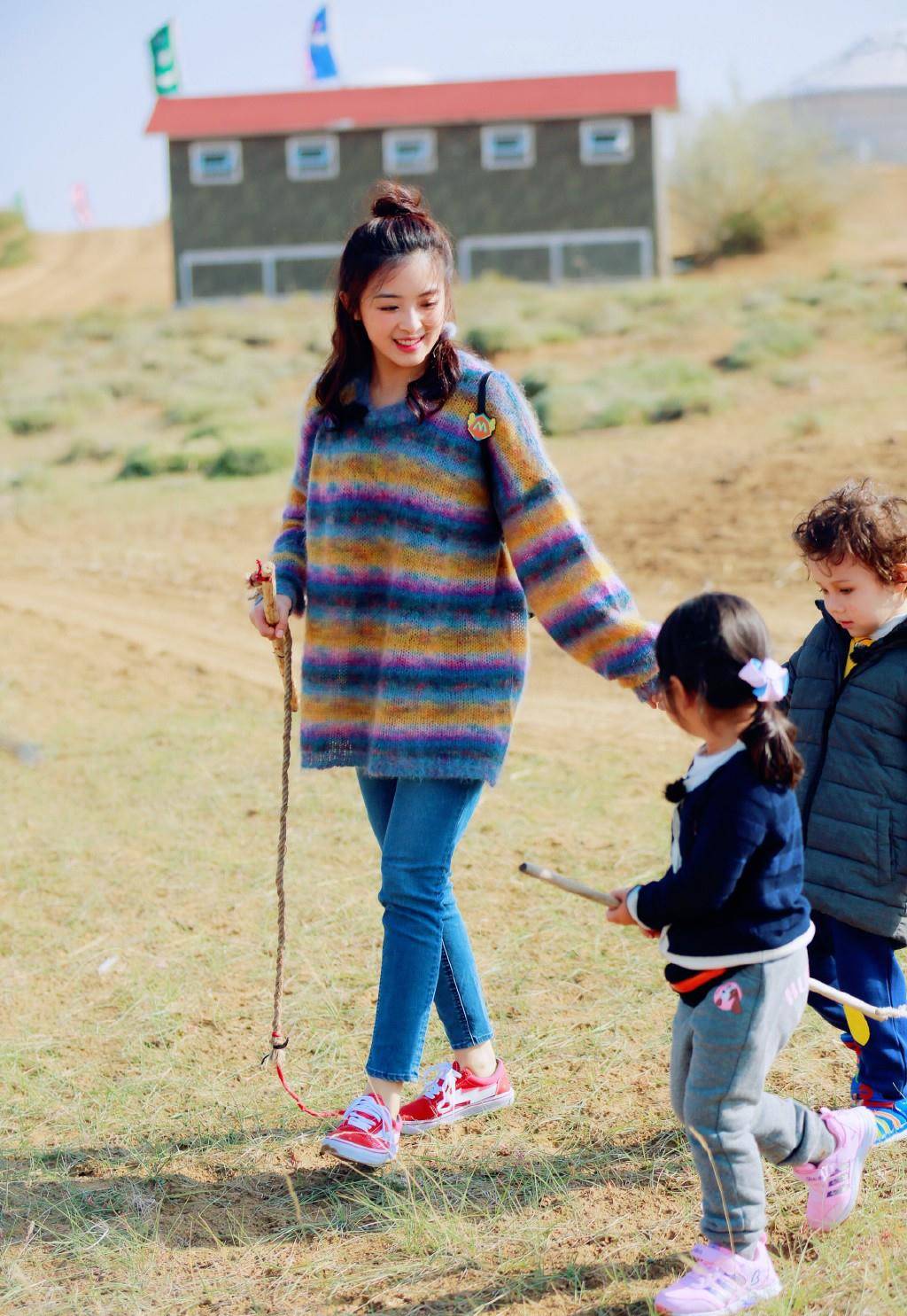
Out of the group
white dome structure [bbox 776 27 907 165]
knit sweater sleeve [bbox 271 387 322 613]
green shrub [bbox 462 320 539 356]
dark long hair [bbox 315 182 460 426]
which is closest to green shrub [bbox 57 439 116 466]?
green shrub [bbox 462 320 539 356]

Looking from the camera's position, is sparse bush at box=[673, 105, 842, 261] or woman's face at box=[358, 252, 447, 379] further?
sparse bush at box=[673, 105, 842, 261]

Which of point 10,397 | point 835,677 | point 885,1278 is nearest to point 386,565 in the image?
point 835,677

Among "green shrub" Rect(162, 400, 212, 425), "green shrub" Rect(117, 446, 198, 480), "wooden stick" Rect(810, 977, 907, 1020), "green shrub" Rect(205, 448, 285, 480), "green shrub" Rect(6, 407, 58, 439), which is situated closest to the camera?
"wooden stick" Rect(810, 977, 907, 1020)

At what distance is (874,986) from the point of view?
290 cm

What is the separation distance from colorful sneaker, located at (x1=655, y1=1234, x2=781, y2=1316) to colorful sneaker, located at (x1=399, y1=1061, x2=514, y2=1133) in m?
0.88

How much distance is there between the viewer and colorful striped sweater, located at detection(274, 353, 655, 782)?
115 inches

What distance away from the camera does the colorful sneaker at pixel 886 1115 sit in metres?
2.93

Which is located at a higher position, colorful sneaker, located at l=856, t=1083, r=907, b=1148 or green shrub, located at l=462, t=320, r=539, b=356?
green shrub, located at l=462, t=320, r=539, b=356

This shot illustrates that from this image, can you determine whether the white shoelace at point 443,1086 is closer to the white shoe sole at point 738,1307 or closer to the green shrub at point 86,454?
the white shoe sole at point 738,1307

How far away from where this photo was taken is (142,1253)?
9.32ft

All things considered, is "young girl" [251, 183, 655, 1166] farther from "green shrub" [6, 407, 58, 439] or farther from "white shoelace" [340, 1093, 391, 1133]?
"green shrub" [6, 407, 58, 439]

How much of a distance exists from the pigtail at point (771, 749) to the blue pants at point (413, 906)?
850mm

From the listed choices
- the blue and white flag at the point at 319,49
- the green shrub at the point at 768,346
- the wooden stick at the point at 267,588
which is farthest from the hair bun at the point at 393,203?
the blue and white flag at the point at 319,49

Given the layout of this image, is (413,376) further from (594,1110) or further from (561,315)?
(561,315)
